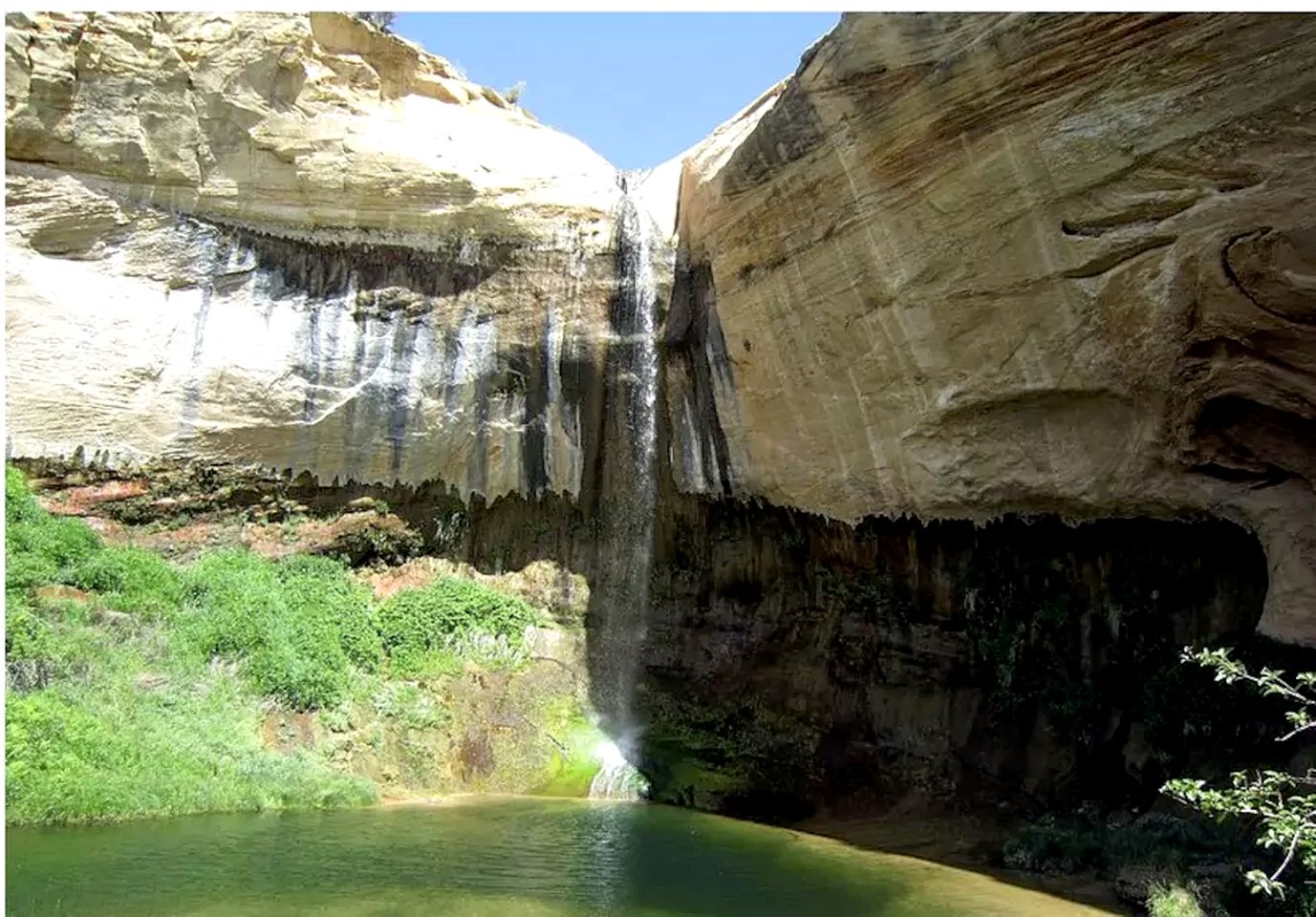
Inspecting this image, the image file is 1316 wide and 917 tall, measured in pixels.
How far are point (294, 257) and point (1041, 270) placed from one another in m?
10.7

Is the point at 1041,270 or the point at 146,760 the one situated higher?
the point at 1041,270

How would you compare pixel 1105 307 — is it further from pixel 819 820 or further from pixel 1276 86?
pixel 819 820

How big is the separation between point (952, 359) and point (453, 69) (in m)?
10.5

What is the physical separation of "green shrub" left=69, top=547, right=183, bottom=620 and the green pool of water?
4.14 meters

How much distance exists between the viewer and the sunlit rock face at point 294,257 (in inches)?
586

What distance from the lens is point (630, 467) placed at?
59.2 ft

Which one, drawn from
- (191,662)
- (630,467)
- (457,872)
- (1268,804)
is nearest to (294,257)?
(630,467)

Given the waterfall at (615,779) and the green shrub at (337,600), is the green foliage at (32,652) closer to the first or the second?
the green shrub at (337,600)

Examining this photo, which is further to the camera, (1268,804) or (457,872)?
(457,872)

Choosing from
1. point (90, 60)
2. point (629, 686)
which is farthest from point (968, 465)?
point (90, 60)

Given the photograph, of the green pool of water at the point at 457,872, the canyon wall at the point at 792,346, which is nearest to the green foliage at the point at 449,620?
the canyon wall at the point at 792,346

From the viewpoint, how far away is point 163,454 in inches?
635

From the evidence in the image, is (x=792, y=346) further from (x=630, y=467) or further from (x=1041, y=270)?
(x=630, y=467)

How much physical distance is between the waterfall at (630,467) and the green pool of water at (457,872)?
17.7 feet
